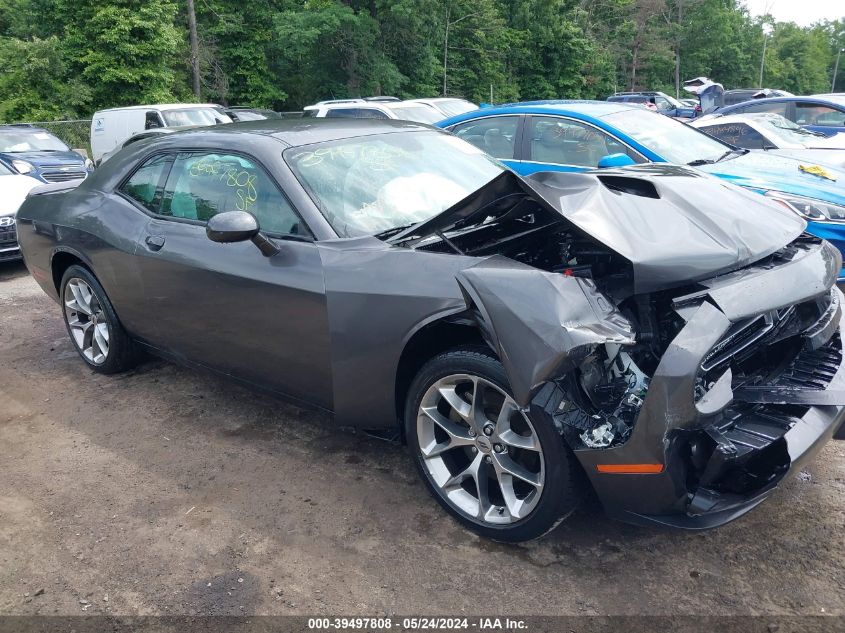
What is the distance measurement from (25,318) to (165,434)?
310 cm

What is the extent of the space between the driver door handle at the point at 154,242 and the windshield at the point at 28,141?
981 centimetres

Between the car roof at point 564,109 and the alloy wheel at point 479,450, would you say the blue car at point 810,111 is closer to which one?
the car roof at point 564,109

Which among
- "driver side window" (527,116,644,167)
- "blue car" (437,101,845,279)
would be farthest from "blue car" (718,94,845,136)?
"driver side window" (527,116,644,167)

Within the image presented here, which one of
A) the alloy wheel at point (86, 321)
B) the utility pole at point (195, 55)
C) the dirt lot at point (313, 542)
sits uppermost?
the utility pole at point (195, 55)

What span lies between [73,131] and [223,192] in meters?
22.7

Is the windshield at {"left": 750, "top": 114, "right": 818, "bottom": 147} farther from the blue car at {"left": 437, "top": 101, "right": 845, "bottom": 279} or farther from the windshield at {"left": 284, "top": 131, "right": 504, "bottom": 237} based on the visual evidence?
the windshield at {"left": 284, "top": 131, "right": 504, "bottom": 237}

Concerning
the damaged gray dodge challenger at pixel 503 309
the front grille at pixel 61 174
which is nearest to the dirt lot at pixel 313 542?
the damaged gray dodge challenger at pixel 503 309

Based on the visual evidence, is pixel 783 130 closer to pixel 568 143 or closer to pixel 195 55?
pixel 568 143

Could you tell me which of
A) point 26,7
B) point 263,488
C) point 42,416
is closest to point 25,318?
point 42,416

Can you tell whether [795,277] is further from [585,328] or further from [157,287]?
[157,287]

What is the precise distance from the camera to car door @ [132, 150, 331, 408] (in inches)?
123

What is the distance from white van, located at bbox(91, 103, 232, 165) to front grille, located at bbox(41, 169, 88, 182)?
134 inches

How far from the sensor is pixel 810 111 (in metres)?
11.6

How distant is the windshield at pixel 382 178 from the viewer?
10.7 feet
